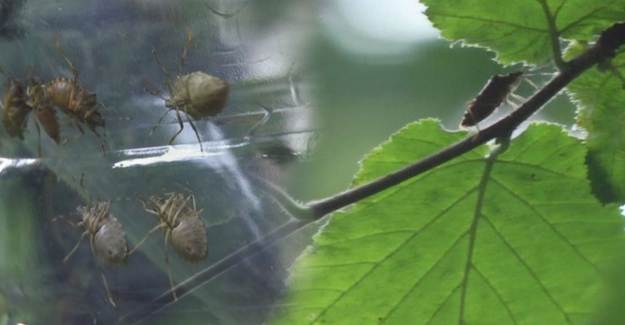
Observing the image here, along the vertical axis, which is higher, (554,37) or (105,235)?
(554,37)

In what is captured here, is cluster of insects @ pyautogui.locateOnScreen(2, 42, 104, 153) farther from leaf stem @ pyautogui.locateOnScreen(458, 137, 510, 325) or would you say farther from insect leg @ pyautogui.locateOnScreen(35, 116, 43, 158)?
leaf stem @ pyautogui.locateOnScreen(458, 137, 510, 325)

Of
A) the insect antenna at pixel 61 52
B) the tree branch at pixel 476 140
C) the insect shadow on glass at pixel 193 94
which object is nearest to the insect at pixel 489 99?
the tree branch at pixel 476 140

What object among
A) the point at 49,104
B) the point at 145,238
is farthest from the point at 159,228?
the point at 49,104

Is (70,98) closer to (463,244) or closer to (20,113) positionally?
(20,113)

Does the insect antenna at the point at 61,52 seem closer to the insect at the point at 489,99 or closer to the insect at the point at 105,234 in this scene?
the insect at the point at 105,234

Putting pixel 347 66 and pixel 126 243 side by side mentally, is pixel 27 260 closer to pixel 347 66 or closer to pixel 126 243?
pixel 126 243

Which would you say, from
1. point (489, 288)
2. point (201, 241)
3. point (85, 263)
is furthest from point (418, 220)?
point (85, 263)
